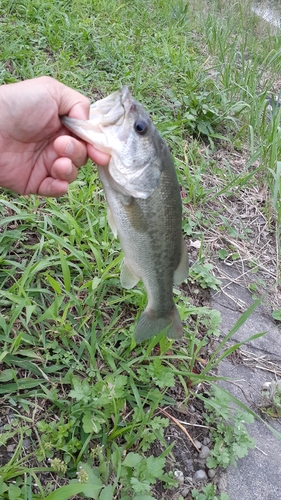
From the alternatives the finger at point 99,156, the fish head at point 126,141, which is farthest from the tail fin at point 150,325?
the finger at point 99,156

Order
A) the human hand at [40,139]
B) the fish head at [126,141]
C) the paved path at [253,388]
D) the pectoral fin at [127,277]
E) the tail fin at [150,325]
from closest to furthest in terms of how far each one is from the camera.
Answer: the fish head at [126,141] < the human hand at [40,139] < the pectoral fin at [127,277] < the tail fin at [150,325] < the paved path at [253,388]

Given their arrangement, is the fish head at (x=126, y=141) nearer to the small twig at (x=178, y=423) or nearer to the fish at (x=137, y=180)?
the fish at (x=137, y=180)

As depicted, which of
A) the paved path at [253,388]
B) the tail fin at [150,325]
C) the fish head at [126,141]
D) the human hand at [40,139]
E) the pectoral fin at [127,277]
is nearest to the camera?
the fish head at [126,141]

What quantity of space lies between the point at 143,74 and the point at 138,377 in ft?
12.2

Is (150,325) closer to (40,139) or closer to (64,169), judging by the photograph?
(64,169)

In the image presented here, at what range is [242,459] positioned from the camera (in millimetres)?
2324

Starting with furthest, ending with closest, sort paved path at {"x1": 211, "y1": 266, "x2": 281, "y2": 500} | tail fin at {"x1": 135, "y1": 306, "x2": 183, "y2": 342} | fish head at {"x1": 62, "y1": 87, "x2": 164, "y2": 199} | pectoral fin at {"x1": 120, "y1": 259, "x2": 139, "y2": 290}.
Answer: paved path at {"x1": 211, "y1": 266, "x2": 281, "y2": 500} → tail fin at {"x1": 135, "y1": 306, "x2": 183, "y2": 342} → pectoral fin at {"x1": 120, "y1": 259, "x2": 139, "y2": 290} → fish head at {"x1": 62, "y1": 87, "x2": 164, "y2": 199}

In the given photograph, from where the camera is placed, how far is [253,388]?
269 cm

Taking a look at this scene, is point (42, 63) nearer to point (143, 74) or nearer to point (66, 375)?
point (143, 74)

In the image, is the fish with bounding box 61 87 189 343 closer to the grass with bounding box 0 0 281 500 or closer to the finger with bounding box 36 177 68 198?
the finger with bounding box 36 177 68 198

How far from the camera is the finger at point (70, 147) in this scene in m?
1.79

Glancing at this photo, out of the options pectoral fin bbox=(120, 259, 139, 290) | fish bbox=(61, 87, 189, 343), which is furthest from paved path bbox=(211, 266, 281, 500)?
fish bbox=(61, 87, 189, 343)

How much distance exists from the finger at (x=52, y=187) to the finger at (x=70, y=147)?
30 centimetres

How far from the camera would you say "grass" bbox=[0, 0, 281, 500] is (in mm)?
1937
